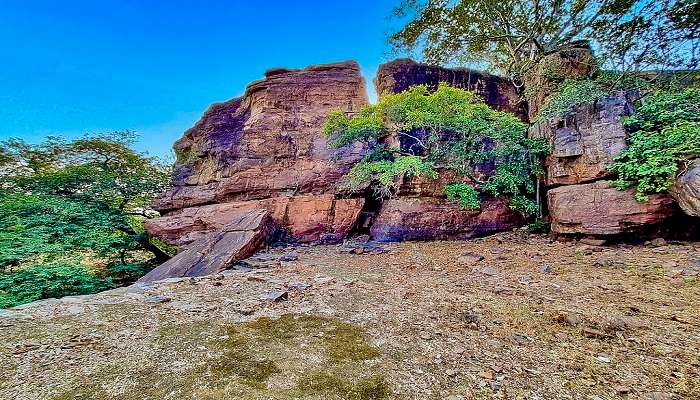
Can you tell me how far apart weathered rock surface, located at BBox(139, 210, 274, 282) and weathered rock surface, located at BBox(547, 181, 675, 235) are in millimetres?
7131

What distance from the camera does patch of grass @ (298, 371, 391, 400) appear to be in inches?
72.6

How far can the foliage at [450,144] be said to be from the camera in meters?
7.59

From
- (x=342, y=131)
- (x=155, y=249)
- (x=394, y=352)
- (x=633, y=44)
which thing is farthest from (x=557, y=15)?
(x=155, y=249)

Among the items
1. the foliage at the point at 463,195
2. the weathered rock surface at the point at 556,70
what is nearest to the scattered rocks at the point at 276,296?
the foliage at the point at 463,195

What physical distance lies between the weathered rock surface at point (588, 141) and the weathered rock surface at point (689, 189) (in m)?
1.11

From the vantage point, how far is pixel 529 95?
30.9 feet

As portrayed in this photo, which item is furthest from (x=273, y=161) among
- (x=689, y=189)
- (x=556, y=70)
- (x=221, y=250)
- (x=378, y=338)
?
(x=689, y=189)

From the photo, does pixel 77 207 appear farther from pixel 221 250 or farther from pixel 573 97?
pixel 573 97

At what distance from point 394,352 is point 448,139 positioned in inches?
289

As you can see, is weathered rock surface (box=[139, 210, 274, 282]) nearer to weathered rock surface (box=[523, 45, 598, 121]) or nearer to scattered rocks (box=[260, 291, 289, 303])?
scattered rocks (box=[260, 291, 289, 303])

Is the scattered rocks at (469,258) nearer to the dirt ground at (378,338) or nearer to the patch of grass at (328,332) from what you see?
the dirt ground at (378,338)

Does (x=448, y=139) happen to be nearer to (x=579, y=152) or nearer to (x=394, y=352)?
(x=579, y=152)

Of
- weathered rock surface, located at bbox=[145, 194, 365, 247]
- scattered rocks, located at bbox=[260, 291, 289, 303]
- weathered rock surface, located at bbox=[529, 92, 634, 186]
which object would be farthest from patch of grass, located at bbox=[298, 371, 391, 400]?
weathered rock surface, located at bbox=[529, 92, 634, 186]

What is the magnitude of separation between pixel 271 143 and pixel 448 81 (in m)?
6.37
